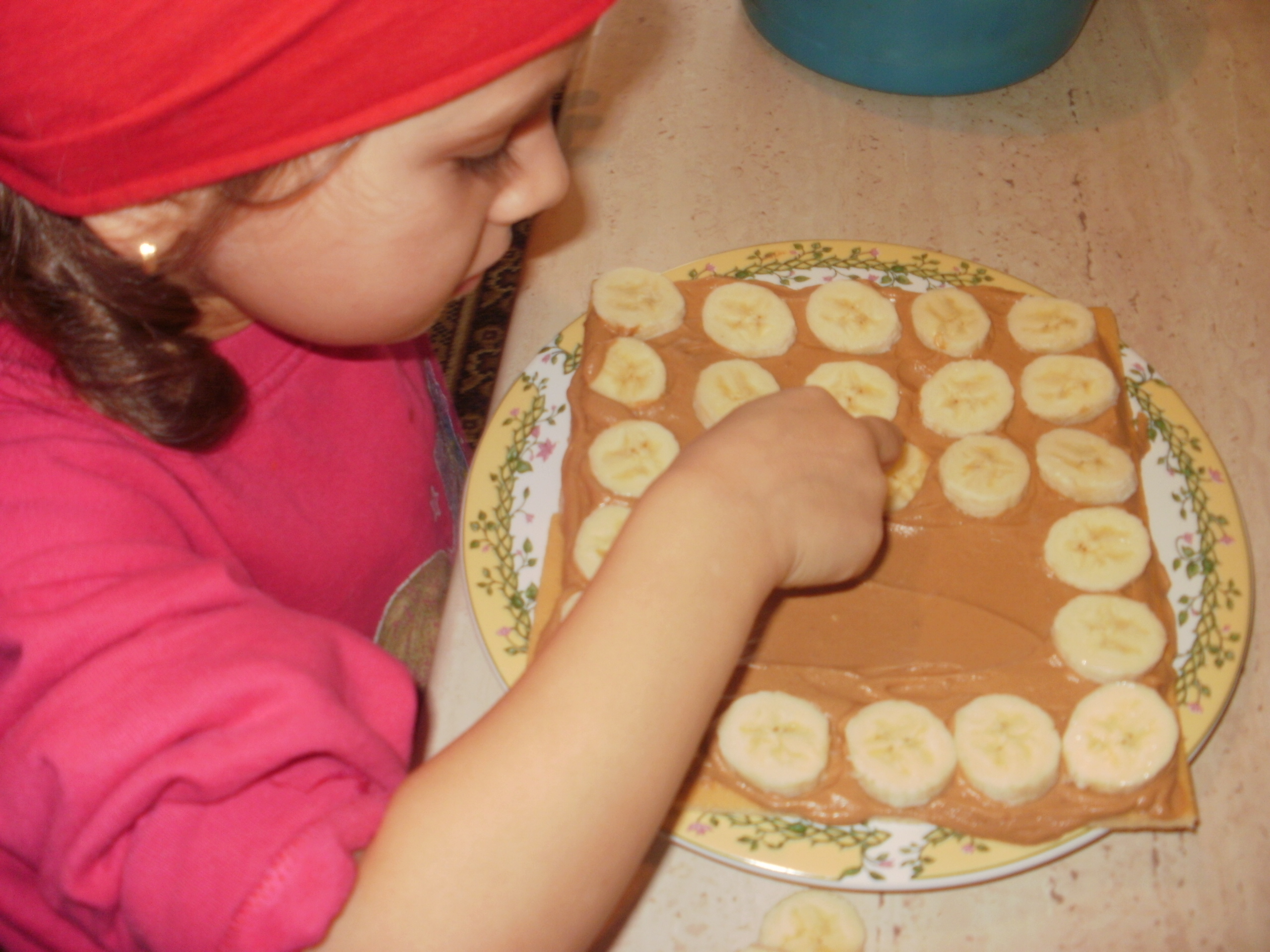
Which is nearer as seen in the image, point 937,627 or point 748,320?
point 937,627

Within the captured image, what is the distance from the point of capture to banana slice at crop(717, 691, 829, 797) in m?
0.88

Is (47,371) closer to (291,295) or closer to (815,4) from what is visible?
(291,295)

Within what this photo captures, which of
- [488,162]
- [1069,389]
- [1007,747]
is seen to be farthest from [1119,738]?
[488,162]

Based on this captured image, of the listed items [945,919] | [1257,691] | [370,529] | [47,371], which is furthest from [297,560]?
[1257,691]

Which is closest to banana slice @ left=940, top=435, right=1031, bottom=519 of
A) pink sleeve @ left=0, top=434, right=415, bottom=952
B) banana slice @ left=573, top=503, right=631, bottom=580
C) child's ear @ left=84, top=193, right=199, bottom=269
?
banana slice @ left=573, top=503, right=631, bottom=580

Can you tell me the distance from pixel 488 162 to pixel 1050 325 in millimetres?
735

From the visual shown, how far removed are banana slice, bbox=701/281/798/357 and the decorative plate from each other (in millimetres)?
62

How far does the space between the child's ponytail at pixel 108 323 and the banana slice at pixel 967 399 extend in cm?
76

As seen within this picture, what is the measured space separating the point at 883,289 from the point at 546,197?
56cm

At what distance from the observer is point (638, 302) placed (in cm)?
118

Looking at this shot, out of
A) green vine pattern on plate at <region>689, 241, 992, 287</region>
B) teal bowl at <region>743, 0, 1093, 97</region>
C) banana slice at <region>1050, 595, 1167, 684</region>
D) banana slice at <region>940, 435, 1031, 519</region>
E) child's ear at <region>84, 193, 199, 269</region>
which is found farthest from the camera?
teal bowl at <region>743, 0, 1093, 97</region>

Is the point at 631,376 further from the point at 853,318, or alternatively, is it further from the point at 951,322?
the point at 951,322

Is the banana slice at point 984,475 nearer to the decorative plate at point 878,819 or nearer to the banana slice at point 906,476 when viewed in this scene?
the banana slice at point 906,476

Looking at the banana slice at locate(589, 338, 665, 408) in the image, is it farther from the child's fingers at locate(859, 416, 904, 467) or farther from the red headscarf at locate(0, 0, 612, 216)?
the red headscarf at locate(0, 0, 612, 216)
